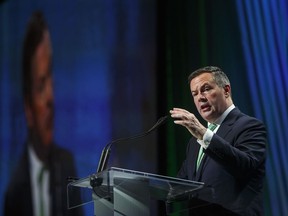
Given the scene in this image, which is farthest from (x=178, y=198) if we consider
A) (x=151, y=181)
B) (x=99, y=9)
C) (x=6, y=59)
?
(x=6, y=59)

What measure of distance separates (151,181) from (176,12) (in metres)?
2.59

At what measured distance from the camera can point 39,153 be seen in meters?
4.55

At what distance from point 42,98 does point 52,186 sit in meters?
0.86

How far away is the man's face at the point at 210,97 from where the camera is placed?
2.62 m

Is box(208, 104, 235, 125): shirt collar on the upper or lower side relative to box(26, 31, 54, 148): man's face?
lower

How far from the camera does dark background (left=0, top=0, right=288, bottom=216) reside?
370 cm

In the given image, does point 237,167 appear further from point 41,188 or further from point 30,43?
point 30,43

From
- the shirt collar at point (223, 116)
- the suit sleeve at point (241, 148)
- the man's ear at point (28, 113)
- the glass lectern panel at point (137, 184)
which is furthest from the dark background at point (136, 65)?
the glass lectern panel at point (137, 184)

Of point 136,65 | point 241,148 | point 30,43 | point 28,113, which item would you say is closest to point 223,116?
point 241,148

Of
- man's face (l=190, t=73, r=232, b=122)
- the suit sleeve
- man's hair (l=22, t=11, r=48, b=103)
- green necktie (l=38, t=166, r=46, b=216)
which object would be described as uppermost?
man's hair (l=22, t=11, r=48, b=103)

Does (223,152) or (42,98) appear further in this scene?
(42,98)

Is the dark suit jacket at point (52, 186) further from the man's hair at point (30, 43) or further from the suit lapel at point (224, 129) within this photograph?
the suit lapel at point (224, 129)

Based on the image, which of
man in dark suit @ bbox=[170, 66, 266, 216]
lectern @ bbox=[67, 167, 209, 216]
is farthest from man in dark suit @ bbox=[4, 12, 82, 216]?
lectern @ bbox=[67, 167, 209, 216]

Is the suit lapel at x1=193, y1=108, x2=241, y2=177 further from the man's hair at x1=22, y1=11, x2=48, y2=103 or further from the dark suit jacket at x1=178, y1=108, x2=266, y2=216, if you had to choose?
the man's hair at x1=22, y1=11, x2=48, y2=103
